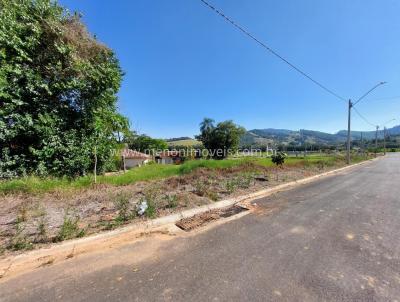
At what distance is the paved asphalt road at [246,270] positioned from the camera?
9.29 ft

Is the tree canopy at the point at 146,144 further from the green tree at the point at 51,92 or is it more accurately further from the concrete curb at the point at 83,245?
the concrete curb at the point at 83,245

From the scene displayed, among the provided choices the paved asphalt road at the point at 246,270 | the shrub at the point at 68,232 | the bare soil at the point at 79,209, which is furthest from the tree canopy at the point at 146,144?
the paved asphalt road at the point at 246,270

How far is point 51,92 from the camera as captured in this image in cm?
984

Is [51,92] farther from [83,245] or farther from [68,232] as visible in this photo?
[83,245]

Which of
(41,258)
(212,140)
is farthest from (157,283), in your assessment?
(212,140)

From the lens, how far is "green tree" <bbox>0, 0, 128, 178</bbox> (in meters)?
8.73

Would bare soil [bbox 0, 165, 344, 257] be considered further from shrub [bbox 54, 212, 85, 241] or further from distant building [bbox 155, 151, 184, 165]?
distant building [bbox 155, 151, 184, 165]

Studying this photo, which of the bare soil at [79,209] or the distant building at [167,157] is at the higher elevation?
the bare soil at [79,209]

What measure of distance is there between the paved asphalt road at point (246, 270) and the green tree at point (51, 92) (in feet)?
24.5

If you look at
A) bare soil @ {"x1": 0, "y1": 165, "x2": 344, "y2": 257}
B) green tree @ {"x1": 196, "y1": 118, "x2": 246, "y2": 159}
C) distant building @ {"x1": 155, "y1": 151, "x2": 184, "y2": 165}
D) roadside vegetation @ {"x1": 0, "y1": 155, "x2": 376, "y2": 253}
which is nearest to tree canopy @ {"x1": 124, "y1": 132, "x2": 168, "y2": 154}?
distant building @ {"x1": 155, "y1": 151, "x2": 184, "y2": 165}

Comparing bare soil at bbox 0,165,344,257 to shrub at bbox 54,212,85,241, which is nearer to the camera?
shrub at bbox 54,212,85,241

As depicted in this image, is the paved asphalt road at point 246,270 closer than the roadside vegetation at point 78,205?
Yes

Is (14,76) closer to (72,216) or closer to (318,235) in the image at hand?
(72,216)

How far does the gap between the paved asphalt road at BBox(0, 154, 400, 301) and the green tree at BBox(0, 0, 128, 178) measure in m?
7.47
